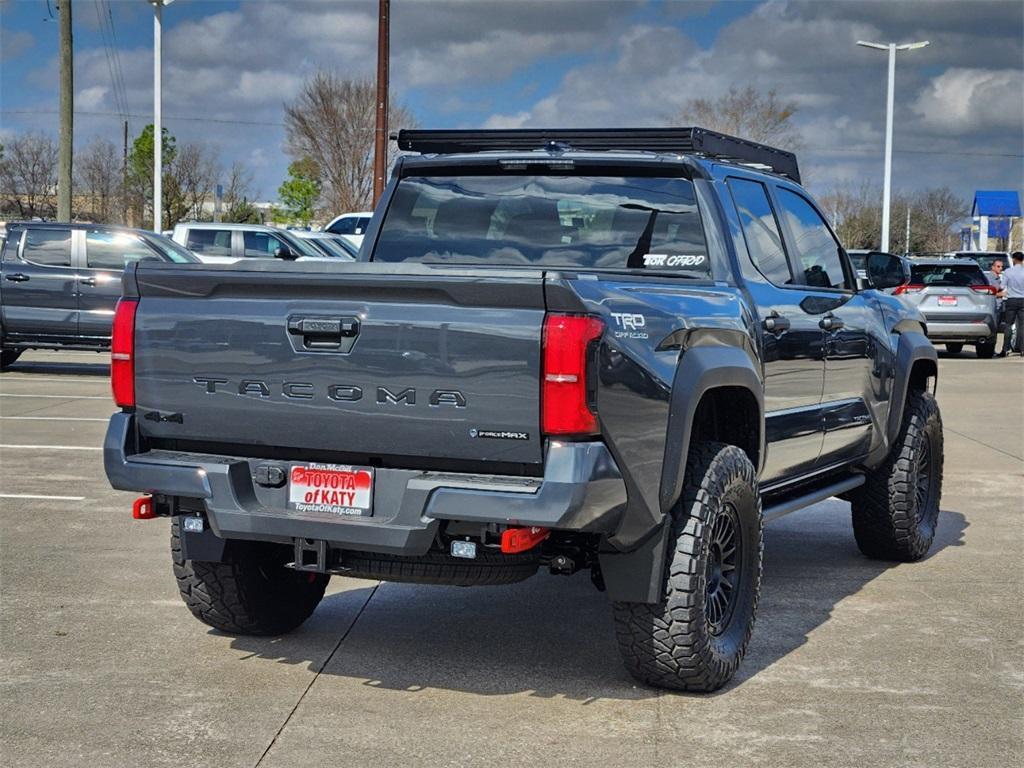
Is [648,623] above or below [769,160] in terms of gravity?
below

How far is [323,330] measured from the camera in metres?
4.83

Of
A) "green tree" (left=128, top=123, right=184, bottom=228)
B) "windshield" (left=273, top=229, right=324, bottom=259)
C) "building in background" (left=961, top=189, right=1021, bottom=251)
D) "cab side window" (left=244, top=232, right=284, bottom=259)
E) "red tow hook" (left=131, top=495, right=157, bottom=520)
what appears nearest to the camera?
"red tow hook" (left=131, top=495, right=157, bottom=520)

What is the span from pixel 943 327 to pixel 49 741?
22.0 meters

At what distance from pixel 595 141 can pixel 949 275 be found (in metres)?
19.9

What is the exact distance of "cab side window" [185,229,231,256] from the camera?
84.8 ft

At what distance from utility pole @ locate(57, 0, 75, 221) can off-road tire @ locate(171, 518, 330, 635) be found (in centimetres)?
2695

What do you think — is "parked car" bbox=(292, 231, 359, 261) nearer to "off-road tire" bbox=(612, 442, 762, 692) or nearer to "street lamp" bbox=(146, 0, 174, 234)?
"street lamp" bbox=(146, 0, 174, 234)

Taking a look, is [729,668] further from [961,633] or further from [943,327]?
[943,327]

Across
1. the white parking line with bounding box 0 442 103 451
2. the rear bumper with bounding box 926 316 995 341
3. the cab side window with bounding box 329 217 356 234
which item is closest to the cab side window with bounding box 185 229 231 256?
the cab side window with bounding box 329 217 356 234

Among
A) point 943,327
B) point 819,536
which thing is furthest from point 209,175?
point 819,536

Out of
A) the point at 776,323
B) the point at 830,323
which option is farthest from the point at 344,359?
the point at 830,323

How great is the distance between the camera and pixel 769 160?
7.27 m

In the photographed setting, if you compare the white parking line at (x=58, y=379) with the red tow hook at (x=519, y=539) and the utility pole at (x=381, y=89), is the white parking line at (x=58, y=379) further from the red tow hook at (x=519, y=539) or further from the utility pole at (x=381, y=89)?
the red tow hook at (x=519, y=539)

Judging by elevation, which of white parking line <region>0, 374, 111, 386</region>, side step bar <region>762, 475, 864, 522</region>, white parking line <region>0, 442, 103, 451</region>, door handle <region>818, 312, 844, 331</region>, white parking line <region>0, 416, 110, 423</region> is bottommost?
white parking line <region>0, 374, 111, 386</region>
